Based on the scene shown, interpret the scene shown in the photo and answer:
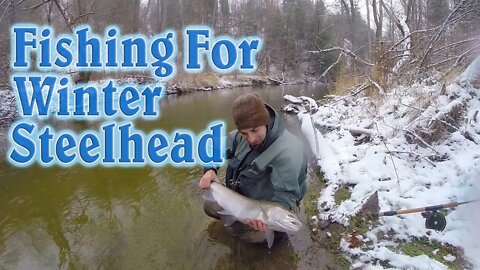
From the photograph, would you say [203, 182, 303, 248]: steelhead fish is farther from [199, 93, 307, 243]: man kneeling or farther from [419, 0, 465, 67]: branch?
[419, 0, 465, 67]: branch

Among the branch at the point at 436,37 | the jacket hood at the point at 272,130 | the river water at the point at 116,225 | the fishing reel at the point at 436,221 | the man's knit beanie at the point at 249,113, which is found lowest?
the river water at the point at 116,225

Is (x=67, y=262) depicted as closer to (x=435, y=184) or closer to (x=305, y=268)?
(x=305, y=268)

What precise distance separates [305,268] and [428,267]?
105 centimetres

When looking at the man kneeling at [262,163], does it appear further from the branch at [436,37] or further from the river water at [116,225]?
the branch at [436,37]

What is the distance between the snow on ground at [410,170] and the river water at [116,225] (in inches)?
29.2

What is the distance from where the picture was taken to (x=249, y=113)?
→ 3068 millimetres

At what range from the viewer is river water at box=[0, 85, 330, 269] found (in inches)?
140

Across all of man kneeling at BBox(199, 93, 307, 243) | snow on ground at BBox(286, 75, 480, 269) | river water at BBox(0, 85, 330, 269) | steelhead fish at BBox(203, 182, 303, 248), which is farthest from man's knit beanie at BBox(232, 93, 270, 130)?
snow on ground at BBox(286, 75, 480, 269)

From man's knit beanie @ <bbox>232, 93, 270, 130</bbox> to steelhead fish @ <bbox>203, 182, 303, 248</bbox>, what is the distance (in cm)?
62

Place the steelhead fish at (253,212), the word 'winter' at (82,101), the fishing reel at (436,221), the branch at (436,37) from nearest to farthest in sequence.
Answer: the steelhead fish at (253,212) → the fishing reel at (436,221) → the branch at (436,37) → the word 'winter' at (82,101)

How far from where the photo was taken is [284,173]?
314cm

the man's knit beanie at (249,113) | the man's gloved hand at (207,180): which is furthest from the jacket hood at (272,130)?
the man's gloved hand at (207,180)

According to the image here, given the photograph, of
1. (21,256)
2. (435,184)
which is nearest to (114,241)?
(21,256)

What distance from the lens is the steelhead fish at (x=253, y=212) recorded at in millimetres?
2777
